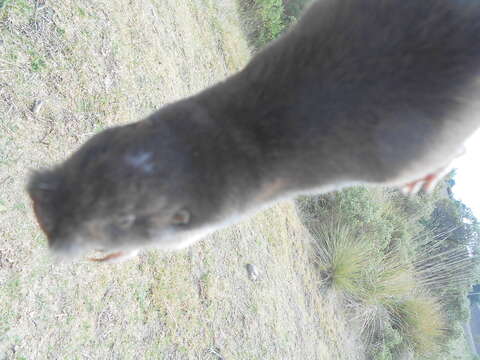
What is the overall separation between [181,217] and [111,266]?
7.05ft

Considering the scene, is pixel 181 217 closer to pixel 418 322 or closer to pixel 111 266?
pixel 111 266

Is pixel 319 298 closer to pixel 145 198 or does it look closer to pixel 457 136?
pixel 457 136

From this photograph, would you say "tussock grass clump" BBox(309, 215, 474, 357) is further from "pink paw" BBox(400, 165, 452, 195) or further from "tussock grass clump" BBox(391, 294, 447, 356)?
"pink paw" BBox(400, 165, 452, 195)

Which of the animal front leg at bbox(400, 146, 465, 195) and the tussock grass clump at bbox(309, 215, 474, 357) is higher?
the animal front leg at bbox(400, 146, 465, 195)

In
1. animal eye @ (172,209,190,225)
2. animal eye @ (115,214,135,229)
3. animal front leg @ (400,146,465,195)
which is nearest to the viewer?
animal eye @ (115,214,135,229)

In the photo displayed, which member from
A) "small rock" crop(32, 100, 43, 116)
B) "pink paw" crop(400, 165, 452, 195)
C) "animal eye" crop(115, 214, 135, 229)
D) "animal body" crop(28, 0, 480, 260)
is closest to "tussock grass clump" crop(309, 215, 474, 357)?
"pink paw" crop(400, 165, 452, 195)

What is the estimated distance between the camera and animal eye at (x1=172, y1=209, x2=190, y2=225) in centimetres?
196

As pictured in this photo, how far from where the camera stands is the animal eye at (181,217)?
1961 millimetres

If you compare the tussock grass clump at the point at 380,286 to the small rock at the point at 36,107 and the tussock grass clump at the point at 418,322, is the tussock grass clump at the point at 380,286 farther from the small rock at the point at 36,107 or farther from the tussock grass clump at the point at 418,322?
the small rock at the point at 36,107

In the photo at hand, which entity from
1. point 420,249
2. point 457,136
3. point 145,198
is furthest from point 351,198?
point 145,198

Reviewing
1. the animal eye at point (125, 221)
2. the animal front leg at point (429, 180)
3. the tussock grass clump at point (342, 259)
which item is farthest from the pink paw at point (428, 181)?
the tussock grass clump at point (342, 259)

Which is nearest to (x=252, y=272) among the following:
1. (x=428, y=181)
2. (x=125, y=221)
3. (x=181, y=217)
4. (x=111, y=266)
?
(x=111, y=266)

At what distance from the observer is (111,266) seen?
3.83 m

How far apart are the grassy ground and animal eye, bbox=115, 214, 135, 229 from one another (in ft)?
5.84
